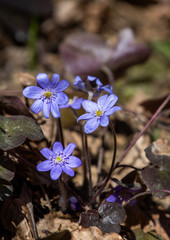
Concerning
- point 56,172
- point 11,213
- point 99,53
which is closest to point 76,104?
point 56,172

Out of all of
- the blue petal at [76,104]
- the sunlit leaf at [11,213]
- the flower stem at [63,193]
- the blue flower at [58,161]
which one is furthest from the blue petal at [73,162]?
the blue petal at [76,104]

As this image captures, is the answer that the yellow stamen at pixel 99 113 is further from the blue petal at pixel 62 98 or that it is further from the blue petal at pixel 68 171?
the blue petal at pixel 68 171

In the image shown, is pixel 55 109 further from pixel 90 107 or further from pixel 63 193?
pixel 63 193

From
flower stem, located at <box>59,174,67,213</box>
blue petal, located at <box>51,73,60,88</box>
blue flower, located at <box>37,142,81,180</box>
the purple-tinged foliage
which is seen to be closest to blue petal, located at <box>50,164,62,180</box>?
blue flower, located at <box>37,142,81,180</box>

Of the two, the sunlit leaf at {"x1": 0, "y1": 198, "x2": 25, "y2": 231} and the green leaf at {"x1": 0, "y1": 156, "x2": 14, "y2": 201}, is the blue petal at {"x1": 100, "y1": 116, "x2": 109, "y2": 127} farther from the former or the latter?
the sunlit leaf at {"x1": 0, "y1": 198, "x2": 25, "y2": 231}

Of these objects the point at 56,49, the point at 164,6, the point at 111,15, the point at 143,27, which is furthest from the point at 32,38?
the point at 164,6
